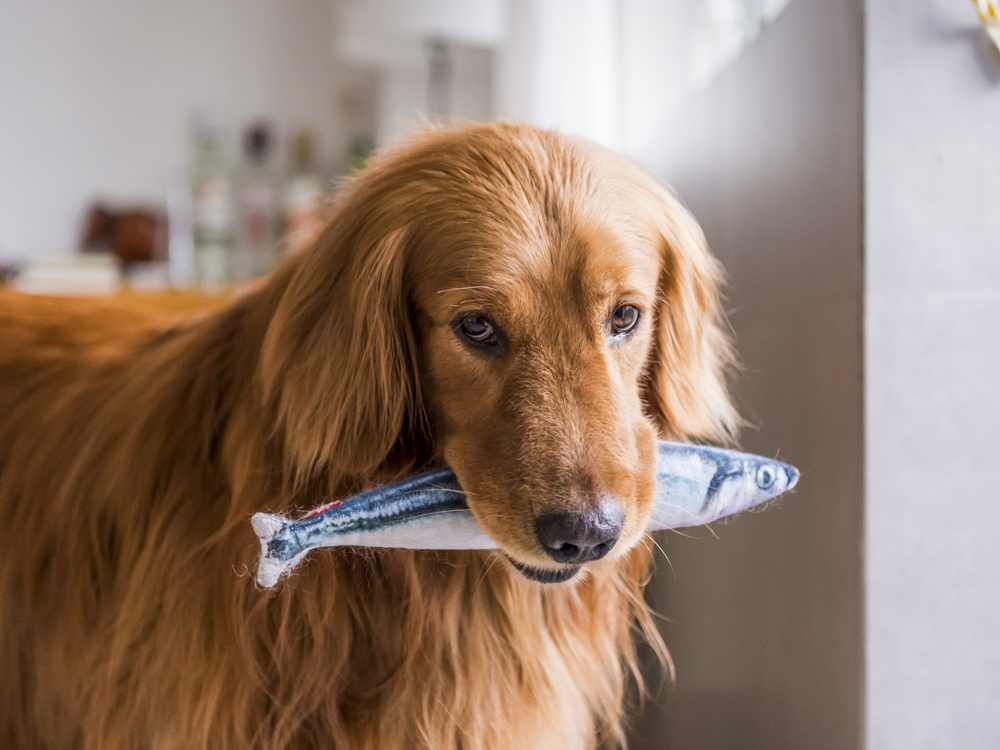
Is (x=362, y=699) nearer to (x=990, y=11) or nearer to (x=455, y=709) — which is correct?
(x=455, y=709)

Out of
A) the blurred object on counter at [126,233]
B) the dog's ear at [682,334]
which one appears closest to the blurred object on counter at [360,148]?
the blurred object on counter at [126,233]

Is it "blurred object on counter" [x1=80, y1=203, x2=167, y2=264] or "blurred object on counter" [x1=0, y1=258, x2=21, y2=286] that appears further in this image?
"blurred object on counter" [x1=80, y1=203, x2=167, y2=264]

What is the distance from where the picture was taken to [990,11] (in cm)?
73

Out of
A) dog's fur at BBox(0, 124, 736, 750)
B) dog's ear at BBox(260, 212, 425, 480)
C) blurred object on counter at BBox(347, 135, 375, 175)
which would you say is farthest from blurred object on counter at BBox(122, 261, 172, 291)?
dog's ear at BBox(260, 212, 425, 480)

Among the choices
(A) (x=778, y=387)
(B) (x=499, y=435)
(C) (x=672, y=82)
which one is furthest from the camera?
(C) (x=672, y=82)

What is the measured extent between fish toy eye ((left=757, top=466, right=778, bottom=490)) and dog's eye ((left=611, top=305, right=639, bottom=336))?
0.19 meters

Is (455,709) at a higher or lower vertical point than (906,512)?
lower

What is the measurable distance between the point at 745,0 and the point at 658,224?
2.15 ft

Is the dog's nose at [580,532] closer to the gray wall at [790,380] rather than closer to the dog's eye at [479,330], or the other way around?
the dog's eye at [479,330]

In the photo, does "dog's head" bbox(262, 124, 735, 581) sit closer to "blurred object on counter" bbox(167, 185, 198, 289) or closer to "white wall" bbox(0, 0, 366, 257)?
"blurred object on counter" bbox(167, 185, 198, 289)

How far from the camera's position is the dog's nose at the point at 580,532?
0.63 meters

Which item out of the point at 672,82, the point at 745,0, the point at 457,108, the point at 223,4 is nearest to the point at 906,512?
the point at 745,0

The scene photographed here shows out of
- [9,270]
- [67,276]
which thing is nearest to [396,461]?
[67,276]

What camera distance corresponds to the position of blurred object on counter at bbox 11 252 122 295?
208 cm
